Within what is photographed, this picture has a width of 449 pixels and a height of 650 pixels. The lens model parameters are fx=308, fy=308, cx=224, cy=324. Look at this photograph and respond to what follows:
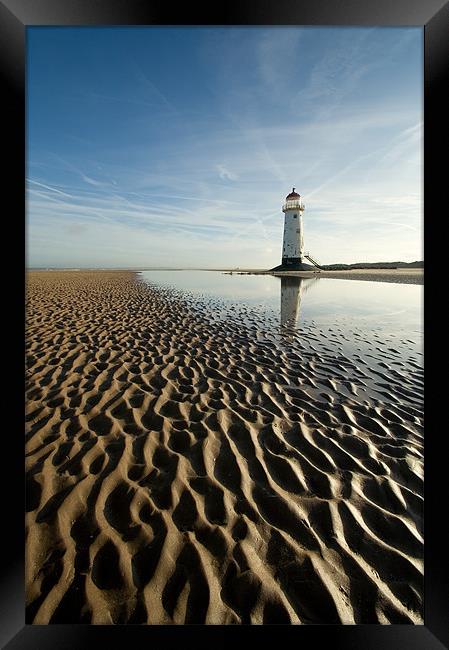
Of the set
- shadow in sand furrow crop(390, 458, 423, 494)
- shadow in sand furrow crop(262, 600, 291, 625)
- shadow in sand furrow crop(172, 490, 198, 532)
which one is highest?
shadow in sand furrow crop(390, 458, 423, 494)

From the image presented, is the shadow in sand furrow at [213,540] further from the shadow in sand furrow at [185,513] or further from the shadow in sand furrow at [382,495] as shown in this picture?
the shadow in sand furrow at [382,495]

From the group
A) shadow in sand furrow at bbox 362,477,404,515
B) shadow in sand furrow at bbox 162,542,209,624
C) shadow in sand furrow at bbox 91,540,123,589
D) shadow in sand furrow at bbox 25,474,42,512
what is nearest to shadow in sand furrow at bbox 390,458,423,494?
shadow in sand furrow at bbox 362,477,404,515

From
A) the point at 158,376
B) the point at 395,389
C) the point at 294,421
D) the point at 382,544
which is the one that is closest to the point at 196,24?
the point at 382,544

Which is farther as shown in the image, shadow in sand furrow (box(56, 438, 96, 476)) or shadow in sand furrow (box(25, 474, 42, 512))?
shadow in sand furrow (box(56, 438, 96, 476))

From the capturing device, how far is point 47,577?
8.52 ft

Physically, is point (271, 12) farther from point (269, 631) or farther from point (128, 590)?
point (128, 590)

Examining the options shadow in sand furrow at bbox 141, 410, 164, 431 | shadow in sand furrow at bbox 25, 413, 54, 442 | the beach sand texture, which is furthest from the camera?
shadow in sand furrow at bbox 141, 410, 164, 431

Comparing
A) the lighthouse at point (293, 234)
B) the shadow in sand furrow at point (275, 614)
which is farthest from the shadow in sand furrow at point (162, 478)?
the lighthouse at point (293, 234)

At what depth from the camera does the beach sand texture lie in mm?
2486

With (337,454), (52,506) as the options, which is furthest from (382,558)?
(52,506)

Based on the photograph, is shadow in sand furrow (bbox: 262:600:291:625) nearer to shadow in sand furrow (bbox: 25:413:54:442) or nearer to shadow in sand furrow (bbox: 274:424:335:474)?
shadow in sand furrow (bbox: 274:424:335:474)

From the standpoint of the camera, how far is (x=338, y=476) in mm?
3881

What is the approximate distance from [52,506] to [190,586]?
1.75 meters
